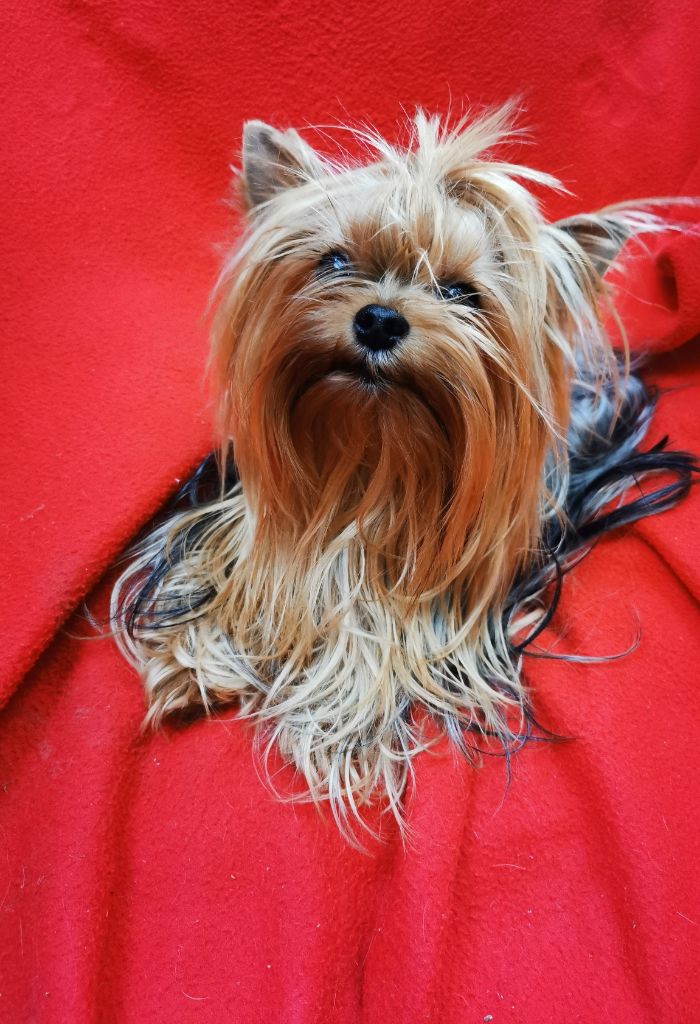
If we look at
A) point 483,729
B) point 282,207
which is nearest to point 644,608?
point 483,729

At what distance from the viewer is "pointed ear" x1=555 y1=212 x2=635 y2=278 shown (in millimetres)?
1050

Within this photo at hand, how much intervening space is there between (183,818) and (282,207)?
72 cm

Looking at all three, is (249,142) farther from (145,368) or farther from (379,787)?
(379,787)

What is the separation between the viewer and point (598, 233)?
106cm

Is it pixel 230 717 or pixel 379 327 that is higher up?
pixel 379 327

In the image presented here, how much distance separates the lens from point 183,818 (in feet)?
3.23

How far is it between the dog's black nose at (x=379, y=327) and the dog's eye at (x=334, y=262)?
10 centimetres

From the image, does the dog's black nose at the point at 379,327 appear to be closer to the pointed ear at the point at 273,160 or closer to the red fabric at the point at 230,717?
the pointed ear at the point at 273,160

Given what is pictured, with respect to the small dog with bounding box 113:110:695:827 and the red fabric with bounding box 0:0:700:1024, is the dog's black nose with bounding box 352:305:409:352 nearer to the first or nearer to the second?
the small dog with bounding box 113:110:695:827

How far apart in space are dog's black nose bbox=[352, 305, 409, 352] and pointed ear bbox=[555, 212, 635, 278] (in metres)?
0.31

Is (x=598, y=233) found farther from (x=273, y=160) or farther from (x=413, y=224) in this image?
(x=273, y=160)

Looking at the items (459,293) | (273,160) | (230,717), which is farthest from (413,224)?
(230,717)

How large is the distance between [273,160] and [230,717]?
0.70 meters

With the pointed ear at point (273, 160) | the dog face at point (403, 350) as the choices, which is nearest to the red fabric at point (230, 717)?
the dog face at point (403, 350)
